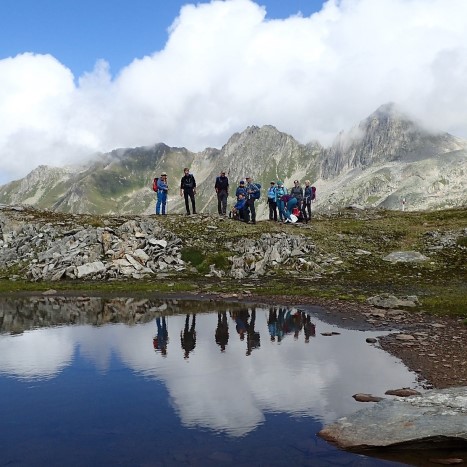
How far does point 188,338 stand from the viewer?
23250mm

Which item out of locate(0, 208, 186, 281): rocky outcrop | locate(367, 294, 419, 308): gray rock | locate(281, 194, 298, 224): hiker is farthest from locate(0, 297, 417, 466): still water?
locate(281, 194, 298, 224): hiker

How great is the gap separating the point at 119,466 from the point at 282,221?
47734 mm

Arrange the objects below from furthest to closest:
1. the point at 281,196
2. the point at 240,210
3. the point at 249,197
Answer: the point at 281,196
the point at 240,210
the point at 249,197

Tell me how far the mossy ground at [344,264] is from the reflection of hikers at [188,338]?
417 inches

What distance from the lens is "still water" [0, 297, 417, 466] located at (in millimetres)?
11648

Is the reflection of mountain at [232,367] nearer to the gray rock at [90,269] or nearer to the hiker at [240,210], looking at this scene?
the gray rock at [90,269]

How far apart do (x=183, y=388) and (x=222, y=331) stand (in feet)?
29.1

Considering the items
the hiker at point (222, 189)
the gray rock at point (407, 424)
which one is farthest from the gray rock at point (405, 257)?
the gray rock at point (407, 424)

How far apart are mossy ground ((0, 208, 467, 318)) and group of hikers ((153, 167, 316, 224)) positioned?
6.57ft

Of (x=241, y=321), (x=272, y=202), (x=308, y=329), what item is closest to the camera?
(x=308, y=329)

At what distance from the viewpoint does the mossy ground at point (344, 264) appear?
117ft

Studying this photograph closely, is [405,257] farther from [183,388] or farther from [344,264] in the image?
[183,388]

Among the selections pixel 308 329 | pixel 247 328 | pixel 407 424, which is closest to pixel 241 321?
pixel 247 328

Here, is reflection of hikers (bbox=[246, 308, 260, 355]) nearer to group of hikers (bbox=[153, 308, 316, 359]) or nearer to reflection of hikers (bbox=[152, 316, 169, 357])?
group of hikers (bbox=[153, 308, 316, 359])
